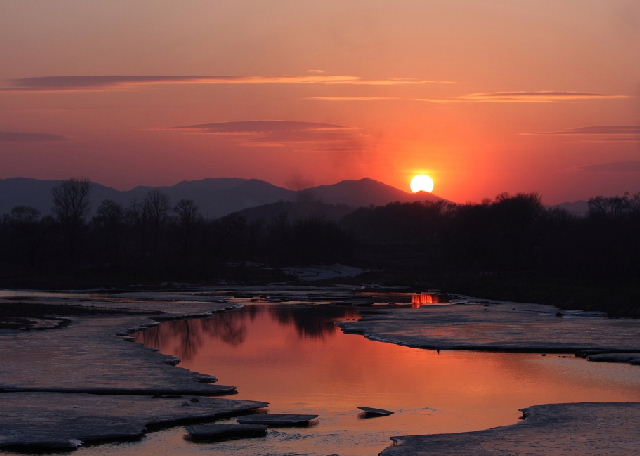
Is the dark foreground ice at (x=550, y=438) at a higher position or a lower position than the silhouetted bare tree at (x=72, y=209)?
lower

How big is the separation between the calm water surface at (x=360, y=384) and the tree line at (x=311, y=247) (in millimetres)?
49239

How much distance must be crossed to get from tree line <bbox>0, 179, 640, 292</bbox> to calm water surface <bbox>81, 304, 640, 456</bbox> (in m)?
49.2

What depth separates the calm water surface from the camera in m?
18.3

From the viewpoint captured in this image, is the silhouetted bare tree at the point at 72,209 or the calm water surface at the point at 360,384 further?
the silhouetted bare tree at the point at 72,209

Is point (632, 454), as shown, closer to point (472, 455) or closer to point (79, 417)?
point (472, 455)

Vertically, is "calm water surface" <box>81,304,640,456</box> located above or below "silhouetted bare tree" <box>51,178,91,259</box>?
below

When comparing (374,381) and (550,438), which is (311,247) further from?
(550,438)

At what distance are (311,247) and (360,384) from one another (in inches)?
4358

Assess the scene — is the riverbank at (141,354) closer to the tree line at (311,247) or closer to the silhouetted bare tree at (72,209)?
the tree line at (311,247)

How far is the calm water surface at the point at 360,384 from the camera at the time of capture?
1833 cm

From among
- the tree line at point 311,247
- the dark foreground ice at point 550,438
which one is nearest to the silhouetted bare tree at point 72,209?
the tree line at point 311,247

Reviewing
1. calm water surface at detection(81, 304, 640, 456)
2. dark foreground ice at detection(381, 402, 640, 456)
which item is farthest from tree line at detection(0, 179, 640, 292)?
→ dark foreground ice at detection(381, 402, 640, 456)

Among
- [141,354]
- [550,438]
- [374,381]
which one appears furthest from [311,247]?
[550,438]

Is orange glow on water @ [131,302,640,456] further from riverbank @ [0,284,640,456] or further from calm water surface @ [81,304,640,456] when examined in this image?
riverbank @ [0,284,640,456]
